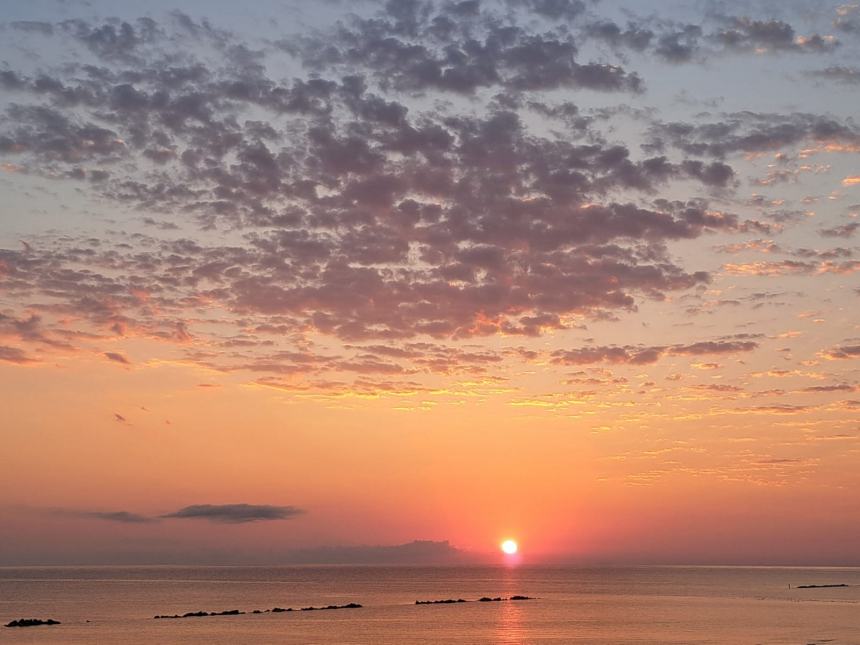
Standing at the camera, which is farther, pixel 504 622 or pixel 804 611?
pixel 804 611

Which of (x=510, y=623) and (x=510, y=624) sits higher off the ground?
(x=510, y=623)

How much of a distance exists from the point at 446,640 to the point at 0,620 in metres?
67.3

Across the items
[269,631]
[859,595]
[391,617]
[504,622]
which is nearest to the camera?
[269,631]

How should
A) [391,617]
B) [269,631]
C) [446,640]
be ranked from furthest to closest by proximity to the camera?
[391,617] < [269,631] < [446,640]

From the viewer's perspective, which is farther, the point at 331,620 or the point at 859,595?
the point at 859,595

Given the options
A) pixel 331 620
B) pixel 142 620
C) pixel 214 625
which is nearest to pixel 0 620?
pixel 142 620

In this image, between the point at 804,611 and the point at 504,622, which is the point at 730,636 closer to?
the point at 504,622

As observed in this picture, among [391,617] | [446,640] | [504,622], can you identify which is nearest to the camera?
[446,640]

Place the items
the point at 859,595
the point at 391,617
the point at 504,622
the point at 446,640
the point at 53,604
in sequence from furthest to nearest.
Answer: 1. the point at 859,595
2. the point at 53,604
3. the point at 391,617
4. the point at 504,622
5. the point at 446,640

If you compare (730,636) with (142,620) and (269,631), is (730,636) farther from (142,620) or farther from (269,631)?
(142,620)

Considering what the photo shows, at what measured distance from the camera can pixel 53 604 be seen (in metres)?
165

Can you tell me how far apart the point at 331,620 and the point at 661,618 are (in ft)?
150

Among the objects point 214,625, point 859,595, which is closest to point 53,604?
point 214,625

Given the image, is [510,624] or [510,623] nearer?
[510,624]
